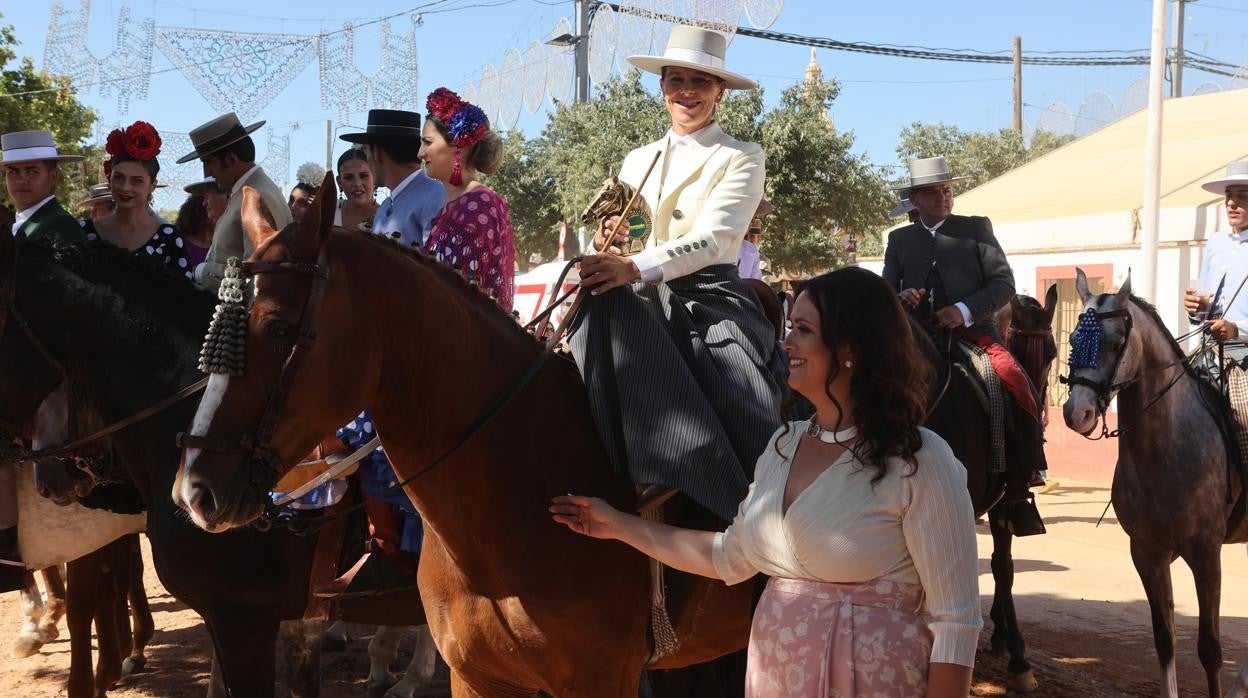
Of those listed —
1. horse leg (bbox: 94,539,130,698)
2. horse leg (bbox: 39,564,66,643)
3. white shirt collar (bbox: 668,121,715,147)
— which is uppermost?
white shirt collar (bbox: 668,121,715,147)

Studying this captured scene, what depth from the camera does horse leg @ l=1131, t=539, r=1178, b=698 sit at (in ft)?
19.8

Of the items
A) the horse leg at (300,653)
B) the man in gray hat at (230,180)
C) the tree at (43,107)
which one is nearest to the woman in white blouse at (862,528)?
the horse leg at (300,653)

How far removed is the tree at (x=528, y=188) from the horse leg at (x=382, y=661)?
107 ft

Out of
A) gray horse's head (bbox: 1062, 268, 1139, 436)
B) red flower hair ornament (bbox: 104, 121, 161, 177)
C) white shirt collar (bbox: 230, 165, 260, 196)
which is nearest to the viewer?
white shirt collar (bbox: 230, 165, 260, 196)

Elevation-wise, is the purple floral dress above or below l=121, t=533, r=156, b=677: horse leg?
above

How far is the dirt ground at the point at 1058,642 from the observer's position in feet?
22.4

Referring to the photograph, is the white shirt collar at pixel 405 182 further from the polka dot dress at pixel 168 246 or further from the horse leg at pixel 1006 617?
the horse leg at pixel 1006 617

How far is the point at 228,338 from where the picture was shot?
2.74 meters

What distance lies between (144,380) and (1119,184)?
19185mm

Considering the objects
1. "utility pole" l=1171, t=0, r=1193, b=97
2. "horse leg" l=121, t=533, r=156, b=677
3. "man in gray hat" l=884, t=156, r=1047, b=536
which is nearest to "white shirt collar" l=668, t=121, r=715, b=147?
"man in gray hat" l=884, t=156, r=1047, b=536

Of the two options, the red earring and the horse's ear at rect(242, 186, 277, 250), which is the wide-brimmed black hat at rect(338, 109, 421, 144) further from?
the horse's ear at rect(242, 186, 277, 250)

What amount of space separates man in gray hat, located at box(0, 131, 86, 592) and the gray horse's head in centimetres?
551

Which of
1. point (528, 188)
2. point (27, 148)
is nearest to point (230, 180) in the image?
point (27, 148)

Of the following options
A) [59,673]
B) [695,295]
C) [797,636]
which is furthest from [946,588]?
[59,673]
